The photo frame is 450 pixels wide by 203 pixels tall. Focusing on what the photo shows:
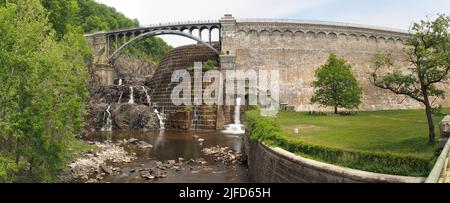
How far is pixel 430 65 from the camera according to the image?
Answer: 1639cm

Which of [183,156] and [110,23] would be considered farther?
[110,23]

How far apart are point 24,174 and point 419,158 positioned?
17748 millimetres

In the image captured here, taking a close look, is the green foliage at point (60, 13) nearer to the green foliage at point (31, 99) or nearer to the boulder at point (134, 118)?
the boulder at point (134, 118)

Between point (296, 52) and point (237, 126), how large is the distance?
18.3m

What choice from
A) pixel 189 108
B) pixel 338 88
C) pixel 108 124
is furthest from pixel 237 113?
pixel 108 124

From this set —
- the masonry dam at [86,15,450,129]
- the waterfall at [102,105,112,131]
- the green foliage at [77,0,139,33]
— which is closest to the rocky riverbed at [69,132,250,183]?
the waterfall at [102,105,112,131]

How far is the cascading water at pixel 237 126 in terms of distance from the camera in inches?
1891

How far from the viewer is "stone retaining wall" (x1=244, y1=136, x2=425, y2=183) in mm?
12433

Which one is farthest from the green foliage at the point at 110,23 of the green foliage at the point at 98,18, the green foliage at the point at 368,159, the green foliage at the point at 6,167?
the green foliage at the point at 368,159

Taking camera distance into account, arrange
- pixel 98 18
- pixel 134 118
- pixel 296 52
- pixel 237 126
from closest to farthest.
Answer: pixel 237 126 → pixel 134 118 → pixel 296 52 → pixel 98 18

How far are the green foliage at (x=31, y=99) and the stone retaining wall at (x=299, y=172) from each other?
1040 centimetres

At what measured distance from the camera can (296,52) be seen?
2432 inches

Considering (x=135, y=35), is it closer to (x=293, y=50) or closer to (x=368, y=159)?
(x=293, y=50)
